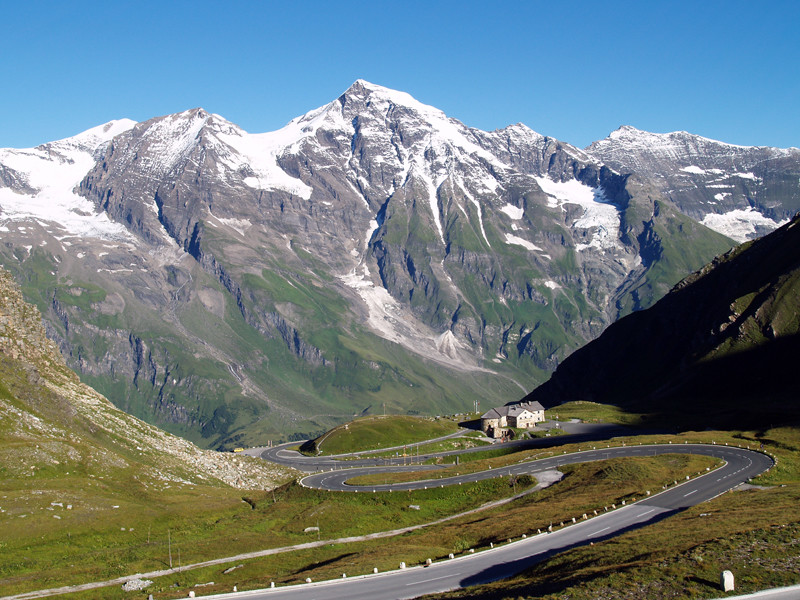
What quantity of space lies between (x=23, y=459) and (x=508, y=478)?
75866 mm

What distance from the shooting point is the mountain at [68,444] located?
110 meters

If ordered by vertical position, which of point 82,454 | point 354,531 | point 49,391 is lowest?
point 354,531

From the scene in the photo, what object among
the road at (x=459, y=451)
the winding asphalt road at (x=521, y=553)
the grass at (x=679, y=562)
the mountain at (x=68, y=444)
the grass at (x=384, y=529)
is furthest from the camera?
the road at (x=459, y=451)

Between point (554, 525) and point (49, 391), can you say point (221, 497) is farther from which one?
point (554, 525)

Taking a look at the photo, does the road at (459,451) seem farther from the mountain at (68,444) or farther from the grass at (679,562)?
the grass at (679,562)

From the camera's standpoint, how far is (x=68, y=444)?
405ft

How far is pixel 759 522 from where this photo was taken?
56.7 metres

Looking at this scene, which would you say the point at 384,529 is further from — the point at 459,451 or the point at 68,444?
the point at 459,451

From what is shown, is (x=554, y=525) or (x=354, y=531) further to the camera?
(x=354, y=531)

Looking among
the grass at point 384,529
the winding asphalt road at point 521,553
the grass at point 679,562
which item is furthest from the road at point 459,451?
the grass at point 679,562

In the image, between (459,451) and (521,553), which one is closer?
(521,553)

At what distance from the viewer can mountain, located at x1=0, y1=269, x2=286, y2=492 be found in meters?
110

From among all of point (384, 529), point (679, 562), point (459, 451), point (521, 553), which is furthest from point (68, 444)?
point (679, 562)

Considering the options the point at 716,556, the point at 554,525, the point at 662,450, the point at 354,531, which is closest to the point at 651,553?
the point at 716,556
